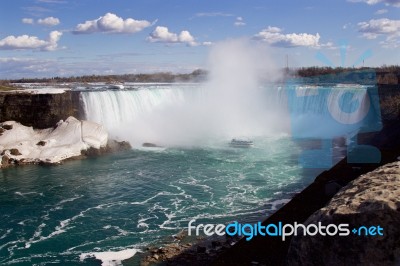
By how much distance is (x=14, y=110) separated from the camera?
28234 millimetres

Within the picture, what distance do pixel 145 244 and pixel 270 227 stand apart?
14.2ft

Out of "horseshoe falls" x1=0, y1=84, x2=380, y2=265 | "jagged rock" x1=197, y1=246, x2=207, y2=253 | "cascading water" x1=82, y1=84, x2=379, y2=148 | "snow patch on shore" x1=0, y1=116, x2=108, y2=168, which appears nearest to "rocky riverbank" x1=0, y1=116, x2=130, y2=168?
"snow patch on shore" x1=0, y1=116, x2=108, y2=168

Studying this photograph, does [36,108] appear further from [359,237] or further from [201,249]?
[359,237]

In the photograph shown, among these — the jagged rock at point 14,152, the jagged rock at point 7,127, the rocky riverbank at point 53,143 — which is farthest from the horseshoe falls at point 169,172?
the jagged rock at point 7,127

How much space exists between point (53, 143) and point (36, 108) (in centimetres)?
434

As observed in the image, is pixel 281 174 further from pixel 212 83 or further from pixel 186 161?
pixel 212 83

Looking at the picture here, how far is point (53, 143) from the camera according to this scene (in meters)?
25.4

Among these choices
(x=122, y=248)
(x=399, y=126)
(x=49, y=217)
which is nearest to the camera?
(x=122, y=248)

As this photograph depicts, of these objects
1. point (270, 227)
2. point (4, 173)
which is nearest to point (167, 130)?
point (4, 173)

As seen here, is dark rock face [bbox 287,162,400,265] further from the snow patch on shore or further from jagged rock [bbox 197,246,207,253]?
the snow patch on shore

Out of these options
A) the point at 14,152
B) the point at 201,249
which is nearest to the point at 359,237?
the point at 201,249

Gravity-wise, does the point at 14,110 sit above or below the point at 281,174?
above

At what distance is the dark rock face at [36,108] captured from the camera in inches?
1104

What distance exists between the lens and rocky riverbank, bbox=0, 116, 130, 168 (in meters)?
23.7
